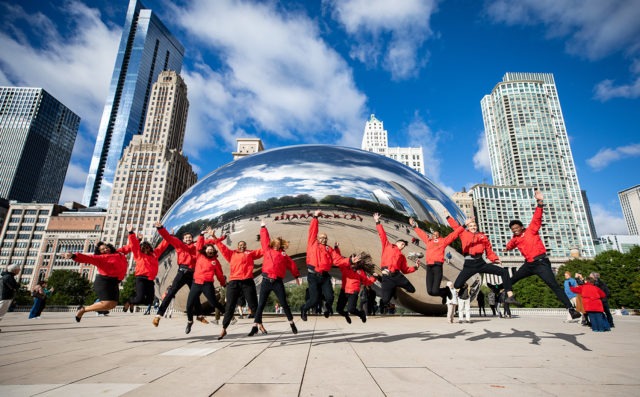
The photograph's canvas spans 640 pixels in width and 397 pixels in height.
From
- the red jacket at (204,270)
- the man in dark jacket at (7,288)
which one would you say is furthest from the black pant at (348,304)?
the man in dark jacket at (7,288)

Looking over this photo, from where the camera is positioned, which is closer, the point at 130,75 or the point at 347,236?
the point at 347,236

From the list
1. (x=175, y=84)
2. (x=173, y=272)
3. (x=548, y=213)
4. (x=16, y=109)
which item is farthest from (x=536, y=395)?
(x=16, y=109)

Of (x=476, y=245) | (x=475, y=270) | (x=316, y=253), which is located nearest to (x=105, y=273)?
(x=316, y=253)

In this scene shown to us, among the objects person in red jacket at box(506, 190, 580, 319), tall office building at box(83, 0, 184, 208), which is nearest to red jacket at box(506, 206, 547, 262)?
person in red jacket at box(506, 190, 580, 319)

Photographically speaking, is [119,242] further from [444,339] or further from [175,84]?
[444,339]

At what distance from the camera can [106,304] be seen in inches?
272

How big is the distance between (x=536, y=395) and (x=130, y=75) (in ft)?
649

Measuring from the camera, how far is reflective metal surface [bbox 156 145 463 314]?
9188 millimetres

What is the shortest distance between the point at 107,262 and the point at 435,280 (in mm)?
7144

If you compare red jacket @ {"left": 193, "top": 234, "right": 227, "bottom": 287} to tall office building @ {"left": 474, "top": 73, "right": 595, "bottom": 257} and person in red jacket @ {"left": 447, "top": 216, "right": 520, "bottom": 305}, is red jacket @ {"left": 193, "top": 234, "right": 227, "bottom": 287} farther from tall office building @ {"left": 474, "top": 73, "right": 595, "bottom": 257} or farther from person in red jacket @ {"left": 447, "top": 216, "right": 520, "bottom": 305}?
tall office building @ {"left": 474, "top": 73, "right": 595, "bottom": 257}

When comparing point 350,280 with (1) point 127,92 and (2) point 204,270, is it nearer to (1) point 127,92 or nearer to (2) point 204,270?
(2) point 204,270

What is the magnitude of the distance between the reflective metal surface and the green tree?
64566 millimetres

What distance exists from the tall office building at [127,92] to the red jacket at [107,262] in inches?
6809

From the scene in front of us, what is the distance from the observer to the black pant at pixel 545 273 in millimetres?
5824
